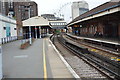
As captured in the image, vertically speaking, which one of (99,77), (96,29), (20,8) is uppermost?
(20,8)

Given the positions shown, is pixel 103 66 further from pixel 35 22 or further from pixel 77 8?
pixel 77 8

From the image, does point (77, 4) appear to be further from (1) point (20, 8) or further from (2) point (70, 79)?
(2) point (70, 79)

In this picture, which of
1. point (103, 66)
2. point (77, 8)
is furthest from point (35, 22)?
point (77, 8)

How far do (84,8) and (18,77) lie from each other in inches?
3625

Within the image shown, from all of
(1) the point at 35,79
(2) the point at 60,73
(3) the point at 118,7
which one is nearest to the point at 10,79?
(1) the point at 35,79

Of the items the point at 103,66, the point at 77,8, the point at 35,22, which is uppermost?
the point at 77,8

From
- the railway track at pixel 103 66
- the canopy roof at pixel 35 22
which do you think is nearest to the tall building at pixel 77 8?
the canopy roof at pixel 35 22

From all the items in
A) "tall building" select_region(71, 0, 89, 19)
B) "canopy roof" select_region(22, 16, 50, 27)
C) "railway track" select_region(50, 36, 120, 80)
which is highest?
"tall building" select_region(71, 0, 89, 19)

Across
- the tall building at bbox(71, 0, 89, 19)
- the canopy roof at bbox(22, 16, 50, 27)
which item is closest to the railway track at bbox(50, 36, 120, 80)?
the canopy roof at bbox(22, 16, 50, 27)

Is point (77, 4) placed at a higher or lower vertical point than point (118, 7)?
higher

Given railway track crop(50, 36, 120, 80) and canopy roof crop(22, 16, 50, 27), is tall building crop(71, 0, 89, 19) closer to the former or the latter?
canopy roof crop(22, 16, 50, 27)

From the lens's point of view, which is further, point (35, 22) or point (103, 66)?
point (35, 22)

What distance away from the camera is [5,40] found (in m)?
25.2

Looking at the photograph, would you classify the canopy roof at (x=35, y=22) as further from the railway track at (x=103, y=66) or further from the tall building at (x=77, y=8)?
the tall building at (x=77, y=8)
